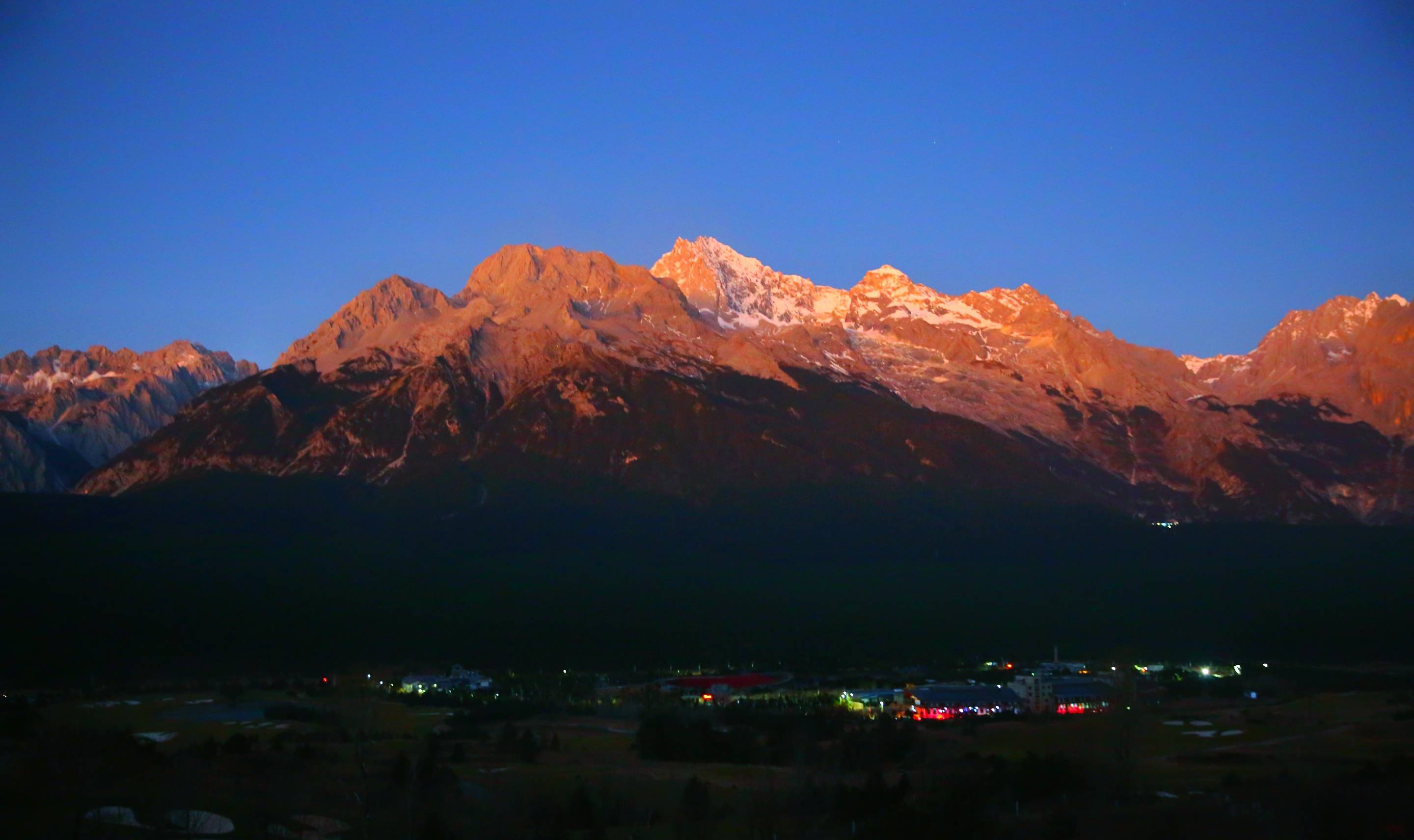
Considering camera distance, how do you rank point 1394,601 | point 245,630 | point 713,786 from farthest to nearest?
1. point 1394,601
2. point 245,630
3. point 713,786

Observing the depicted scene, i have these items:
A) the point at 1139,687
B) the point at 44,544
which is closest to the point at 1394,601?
the point at 1139,687

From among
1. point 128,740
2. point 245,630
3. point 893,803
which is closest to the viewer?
point 893,803

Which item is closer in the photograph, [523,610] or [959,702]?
[959,702]

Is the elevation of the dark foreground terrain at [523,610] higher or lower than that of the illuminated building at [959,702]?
higher

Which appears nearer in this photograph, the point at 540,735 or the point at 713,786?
the point at 713,786

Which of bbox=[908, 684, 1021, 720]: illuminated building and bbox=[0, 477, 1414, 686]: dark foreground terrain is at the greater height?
bbox=[0, 477, 1414, 686]: dark foreground terrain

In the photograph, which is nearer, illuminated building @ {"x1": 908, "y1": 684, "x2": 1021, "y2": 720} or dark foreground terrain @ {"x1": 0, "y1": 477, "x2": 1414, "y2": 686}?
illuminated building @ {"x1": 908, "y1": 684, "x2": 1021, "y2": 720}

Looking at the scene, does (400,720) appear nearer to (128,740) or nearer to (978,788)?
(128,740)

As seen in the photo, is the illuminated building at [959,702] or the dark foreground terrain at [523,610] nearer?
the illuminated building at [959,702]

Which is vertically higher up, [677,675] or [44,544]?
[44,544]

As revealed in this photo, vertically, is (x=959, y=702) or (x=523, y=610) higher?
(x=523, y=610)
